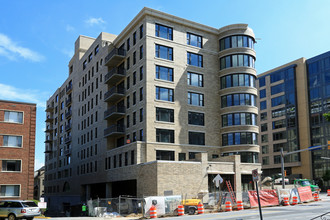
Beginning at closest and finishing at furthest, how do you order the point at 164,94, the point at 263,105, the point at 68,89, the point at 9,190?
the point at 9,190 < the point at 164,94 < the point at 68,89 < the point at 263,105

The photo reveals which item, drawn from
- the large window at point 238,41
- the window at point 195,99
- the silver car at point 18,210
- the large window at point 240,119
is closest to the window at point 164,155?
the window at point 195,99

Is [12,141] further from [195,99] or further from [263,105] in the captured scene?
[263,105]

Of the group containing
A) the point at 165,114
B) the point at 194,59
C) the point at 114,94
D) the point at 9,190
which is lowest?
the point at 9,190

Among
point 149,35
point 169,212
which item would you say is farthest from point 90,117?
point 169,212

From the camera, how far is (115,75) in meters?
55.8

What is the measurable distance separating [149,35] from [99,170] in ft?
77.2

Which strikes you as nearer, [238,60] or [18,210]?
[18,210]

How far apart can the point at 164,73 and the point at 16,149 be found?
21.0 metres

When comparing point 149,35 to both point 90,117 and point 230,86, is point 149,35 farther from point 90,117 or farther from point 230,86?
point 90,117

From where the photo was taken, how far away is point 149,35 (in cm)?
5003

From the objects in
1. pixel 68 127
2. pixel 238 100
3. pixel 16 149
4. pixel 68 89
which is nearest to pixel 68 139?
pixel 68 127

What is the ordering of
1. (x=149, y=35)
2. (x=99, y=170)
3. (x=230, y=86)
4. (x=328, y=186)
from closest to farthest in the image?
(x=149, y=35) → (x=230, y=86) → (x=99, y=170) → (x=328, y=186)

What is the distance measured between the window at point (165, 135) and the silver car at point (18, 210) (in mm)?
21392

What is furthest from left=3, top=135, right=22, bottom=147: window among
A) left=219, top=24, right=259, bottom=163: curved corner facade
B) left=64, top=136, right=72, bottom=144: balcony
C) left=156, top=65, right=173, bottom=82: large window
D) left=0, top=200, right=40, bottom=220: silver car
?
left=64, top=136, right=72, bottom=144: balcony
